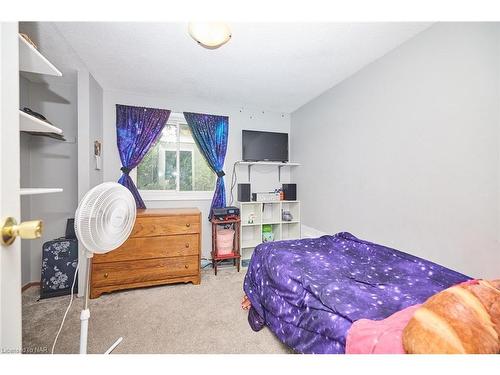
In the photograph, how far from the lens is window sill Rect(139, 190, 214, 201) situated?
114 inches

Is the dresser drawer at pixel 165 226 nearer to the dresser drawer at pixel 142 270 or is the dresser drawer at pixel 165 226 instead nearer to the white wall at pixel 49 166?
the dresser drawer at pixel 142 270

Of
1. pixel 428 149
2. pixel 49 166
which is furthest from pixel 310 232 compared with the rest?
pixel 49 166

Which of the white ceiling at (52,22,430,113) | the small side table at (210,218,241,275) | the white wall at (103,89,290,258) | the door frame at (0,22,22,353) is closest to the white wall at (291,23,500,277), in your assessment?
the white ceiling at (52,22,430,113)

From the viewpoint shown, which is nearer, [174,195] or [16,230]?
[16,230]

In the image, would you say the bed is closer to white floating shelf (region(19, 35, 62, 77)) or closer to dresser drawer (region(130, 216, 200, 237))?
dresser drawer (region(130, 216, 200, 237))

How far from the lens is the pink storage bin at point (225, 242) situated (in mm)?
2840

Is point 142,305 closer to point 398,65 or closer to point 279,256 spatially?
point 279,256

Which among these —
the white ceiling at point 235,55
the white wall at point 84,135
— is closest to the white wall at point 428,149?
the white ceiling at point 235,55

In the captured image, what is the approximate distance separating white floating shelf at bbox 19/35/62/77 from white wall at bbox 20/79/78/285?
180cm

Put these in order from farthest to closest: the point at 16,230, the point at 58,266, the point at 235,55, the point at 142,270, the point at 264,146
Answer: the point at 264,146, the point at 142,270, the point at 58,266, the point at 235,55, the point at 16,230

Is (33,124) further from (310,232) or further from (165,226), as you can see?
(310,232)

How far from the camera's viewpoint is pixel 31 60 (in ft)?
3.27

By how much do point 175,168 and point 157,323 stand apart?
1.97 metres
